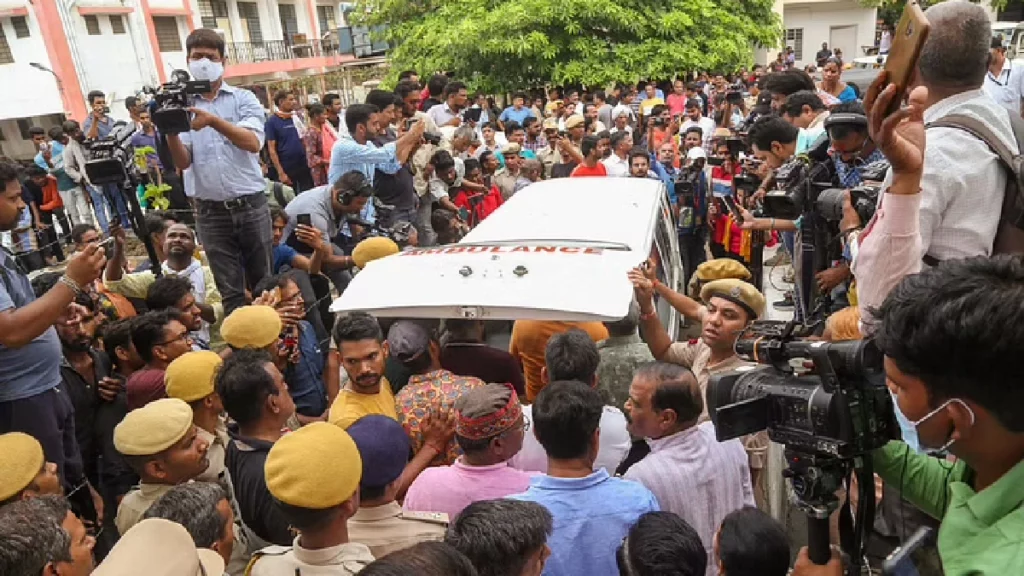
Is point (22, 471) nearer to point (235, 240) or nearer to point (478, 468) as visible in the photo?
point (478, 468)

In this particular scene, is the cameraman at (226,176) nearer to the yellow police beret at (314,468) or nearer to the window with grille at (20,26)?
the yellow police beret at (314,468)

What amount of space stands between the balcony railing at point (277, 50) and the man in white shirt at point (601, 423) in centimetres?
2705

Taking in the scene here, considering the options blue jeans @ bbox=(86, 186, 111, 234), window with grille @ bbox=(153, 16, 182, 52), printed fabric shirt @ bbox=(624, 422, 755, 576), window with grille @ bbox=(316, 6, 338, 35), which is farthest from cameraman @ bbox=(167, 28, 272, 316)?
window with grille @ bbox=(316, 6, 338, 35)

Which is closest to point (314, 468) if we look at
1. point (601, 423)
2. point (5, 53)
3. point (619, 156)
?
point (601, 423)

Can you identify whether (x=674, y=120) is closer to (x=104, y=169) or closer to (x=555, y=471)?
(x=104, y=169)

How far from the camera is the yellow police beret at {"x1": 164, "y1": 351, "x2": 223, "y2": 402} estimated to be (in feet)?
10.4

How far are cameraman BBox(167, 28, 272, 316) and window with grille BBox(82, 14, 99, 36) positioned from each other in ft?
64.4

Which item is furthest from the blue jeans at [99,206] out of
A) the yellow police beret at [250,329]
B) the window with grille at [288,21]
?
the window with grille at [288,21]

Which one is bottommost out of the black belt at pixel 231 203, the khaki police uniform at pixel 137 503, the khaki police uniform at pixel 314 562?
the khaki police uniform at pixel 137 503

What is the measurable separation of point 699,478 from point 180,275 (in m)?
3.81

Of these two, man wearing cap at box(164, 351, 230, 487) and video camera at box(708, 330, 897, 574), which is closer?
video camera at box(708, 330, 897, 574)

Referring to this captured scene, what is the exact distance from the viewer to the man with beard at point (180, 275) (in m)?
4.84

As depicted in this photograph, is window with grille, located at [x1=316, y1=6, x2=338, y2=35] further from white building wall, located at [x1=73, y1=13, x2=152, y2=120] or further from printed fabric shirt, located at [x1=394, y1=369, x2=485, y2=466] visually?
printed fabric shirt, located at [x1=394, y1=369, x2=485, y2=466]

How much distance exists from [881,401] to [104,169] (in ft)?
13.7
